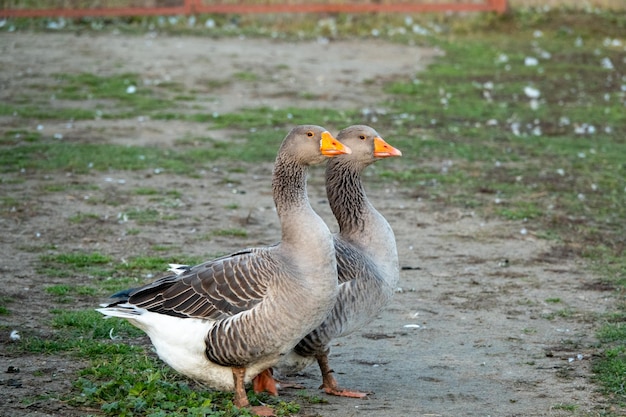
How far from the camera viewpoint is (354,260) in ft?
18.8

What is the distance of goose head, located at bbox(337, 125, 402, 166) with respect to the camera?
6.29 meters

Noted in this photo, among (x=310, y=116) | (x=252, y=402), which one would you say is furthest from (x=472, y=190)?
(x=252, y=402)

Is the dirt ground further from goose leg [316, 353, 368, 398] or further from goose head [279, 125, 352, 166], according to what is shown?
goose head [279, 125, 352, 166]

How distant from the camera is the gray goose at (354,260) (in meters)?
5.56

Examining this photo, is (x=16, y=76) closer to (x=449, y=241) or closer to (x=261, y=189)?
(x=261, y=189)

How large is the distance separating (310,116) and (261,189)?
3.12m

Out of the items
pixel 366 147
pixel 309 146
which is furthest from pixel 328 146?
pixel 366 147

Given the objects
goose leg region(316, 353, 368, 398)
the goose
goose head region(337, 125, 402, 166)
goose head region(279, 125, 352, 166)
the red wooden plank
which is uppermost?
the red wooden plank

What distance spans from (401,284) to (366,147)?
1.77 metres

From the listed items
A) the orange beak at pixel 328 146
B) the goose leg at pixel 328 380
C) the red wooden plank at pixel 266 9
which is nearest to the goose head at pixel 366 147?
the orange beak at pixel 328 146

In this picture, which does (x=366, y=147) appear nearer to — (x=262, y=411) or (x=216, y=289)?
(x=216, y=289)

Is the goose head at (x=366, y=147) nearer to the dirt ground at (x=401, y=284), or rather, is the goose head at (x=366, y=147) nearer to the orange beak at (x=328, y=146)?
the orange beak at (x=328, y=146)

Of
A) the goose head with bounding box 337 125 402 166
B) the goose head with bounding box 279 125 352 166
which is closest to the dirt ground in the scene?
the goose head with bounding box 337 125 402 166

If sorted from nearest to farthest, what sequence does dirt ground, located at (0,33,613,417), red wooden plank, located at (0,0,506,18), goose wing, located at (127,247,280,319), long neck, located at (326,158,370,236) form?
goose wing, located at (127,247,280,319), dirt ground, located at (0,33,613,417), long neck, located at (326,158,370,236), red wooden plank, located at (0,0,506,18)
